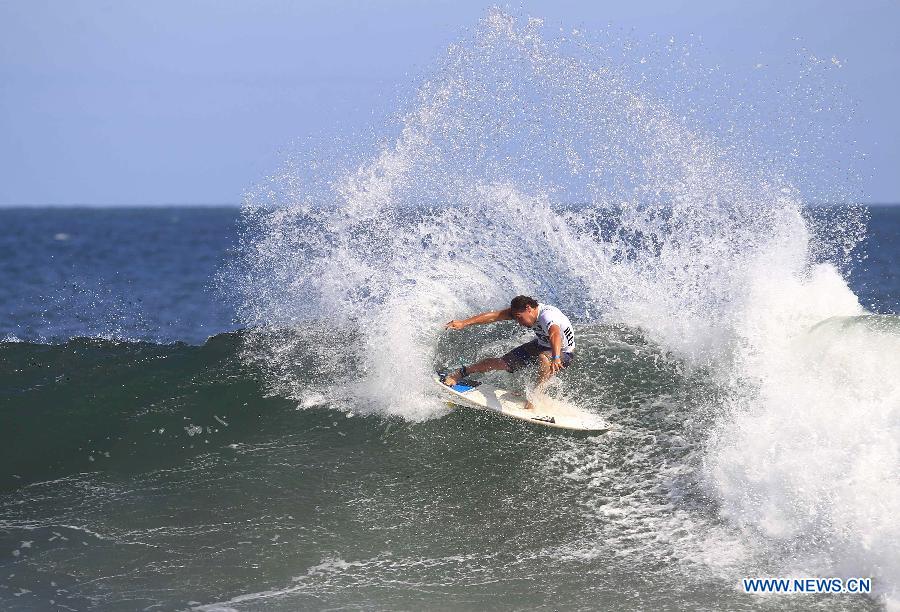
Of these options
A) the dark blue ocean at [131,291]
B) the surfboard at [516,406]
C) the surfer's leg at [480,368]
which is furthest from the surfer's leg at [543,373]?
the dark blue ocean at [131,291]

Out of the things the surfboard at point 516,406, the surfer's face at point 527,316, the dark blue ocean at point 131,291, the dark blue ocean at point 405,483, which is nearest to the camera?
the dark blue ocean at point 405,483

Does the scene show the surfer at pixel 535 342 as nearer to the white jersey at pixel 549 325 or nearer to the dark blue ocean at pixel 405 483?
the white jersey at pixel 549 325

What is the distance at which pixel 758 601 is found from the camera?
6199 mm

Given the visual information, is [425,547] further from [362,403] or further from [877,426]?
[877,426]

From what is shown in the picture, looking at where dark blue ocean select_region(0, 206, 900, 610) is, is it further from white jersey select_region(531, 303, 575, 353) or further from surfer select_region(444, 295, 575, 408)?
white jersey select_region(531, 303, 575, 353)

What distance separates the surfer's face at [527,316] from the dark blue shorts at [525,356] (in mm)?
384

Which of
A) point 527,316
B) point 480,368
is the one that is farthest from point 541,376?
point 480,368

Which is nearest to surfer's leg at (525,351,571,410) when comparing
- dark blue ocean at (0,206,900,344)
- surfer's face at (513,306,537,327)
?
surfer's face at (513,306,537,327)

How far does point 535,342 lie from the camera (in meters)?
9.40

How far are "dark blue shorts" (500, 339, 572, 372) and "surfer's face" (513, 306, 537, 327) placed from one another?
1.26 feet

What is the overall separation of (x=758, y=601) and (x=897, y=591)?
3.24 ft

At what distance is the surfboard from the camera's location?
888 cm

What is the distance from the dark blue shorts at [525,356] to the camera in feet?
30.7

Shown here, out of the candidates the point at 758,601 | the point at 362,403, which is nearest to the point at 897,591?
the point at 758,601
